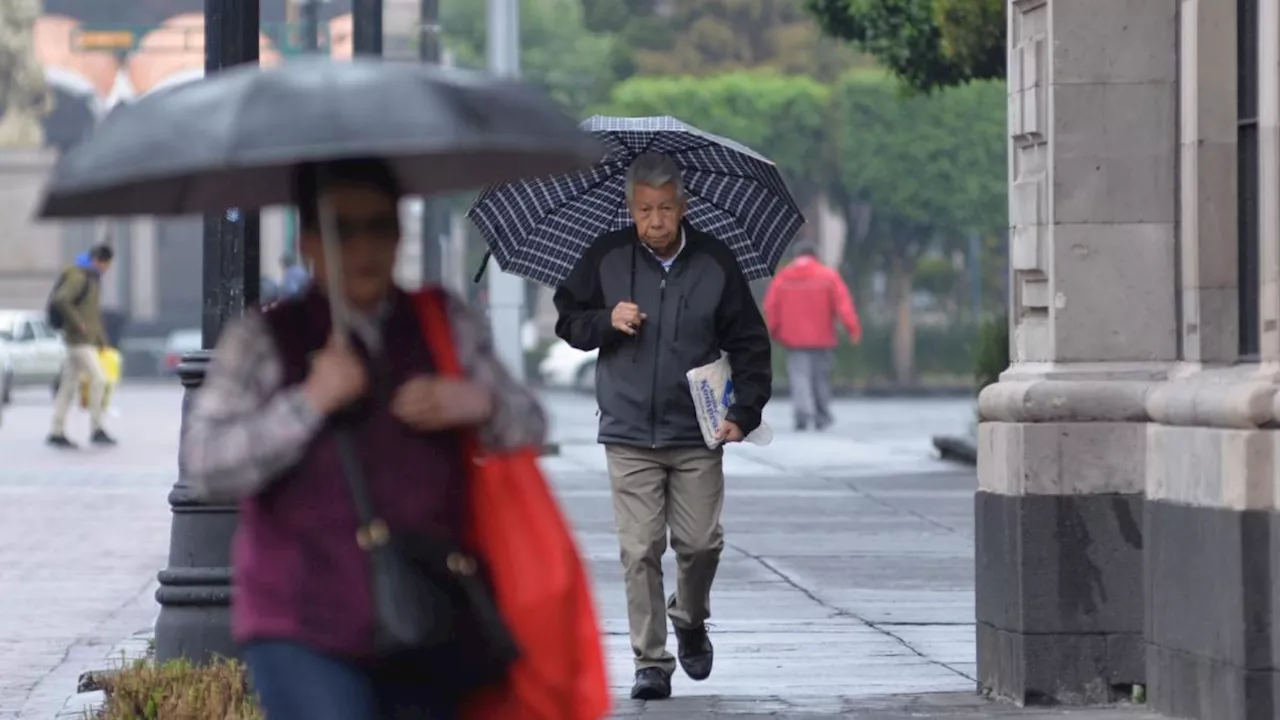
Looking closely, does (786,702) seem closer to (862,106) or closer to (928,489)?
(928,489)

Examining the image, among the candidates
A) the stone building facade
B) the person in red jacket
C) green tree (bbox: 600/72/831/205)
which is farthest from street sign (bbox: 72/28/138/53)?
the stone building facade

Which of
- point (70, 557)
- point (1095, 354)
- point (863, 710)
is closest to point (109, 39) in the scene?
point (70, 557)

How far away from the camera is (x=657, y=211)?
836 centimetres

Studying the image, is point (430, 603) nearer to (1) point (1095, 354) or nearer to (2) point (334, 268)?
(2) point (334, 268)

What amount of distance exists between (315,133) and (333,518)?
618 millimetres

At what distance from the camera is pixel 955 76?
18.0 metres

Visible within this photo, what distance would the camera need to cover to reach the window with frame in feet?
24.6

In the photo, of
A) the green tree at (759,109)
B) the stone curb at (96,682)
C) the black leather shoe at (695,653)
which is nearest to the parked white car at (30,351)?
the green tree at (759,109)

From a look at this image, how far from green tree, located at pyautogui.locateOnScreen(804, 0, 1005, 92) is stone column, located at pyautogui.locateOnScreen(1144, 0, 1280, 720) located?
884cm

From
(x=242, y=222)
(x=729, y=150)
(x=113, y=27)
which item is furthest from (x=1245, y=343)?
(x=113, y=27)

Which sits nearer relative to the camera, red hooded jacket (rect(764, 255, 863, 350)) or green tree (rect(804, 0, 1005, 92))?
green tree (rect(804, 0, 1005, 92))

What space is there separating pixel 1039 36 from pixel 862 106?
4482cm

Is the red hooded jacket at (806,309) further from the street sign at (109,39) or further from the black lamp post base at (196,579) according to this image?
the street sign at (109,39)

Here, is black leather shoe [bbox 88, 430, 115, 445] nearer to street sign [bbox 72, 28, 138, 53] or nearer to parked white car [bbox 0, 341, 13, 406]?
parked white car [bbox 0, 341, 13, 406]
